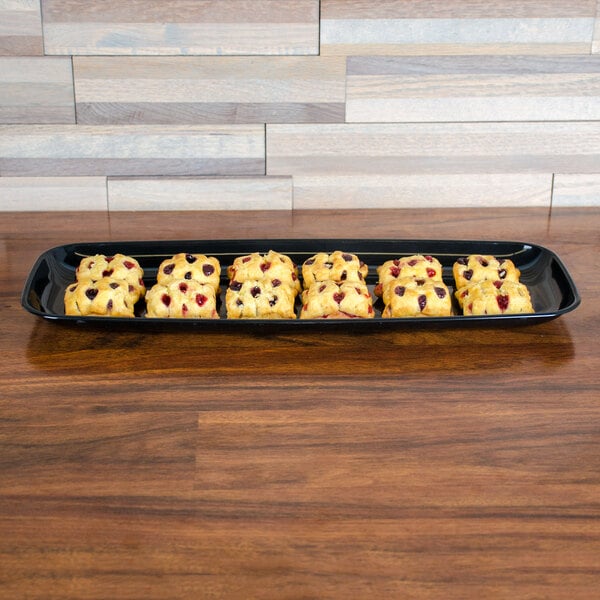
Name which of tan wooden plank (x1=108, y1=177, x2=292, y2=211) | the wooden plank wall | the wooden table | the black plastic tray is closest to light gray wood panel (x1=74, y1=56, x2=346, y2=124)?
the wooden plank wall

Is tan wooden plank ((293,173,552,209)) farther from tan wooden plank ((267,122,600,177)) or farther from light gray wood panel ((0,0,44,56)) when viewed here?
light gray wood panel ((0,0,44,56))

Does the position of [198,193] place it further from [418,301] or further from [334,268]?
[418,301]

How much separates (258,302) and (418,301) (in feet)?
0.76

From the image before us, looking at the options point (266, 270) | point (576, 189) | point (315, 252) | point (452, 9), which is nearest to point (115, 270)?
point (266, 270)

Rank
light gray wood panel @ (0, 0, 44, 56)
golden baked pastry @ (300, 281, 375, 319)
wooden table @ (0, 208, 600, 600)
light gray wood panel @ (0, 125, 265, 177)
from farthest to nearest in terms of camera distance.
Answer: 1. light gray wood panel @ (0, 125, 265, 177)
2. light gray wood panel @ (0, 0, 44, 56)
3. golden baked pastry @ (300, 281, 375, 319)
4. wooden table @ (0, 208, 600, 600)

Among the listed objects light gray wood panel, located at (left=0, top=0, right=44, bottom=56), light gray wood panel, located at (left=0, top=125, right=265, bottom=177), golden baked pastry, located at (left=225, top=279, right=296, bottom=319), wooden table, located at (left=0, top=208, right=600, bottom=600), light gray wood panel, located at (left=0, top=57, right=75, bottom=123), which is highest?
light gray wood panel, located at (left=0, top=0, right=44, bottom=56)

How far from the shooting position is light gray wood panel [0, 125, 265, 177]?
5.25 feet

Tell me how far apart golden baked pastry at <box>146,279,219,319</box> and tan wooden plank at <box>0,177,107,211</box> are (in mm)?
524

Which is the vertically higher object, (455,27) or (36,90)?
(455,27)

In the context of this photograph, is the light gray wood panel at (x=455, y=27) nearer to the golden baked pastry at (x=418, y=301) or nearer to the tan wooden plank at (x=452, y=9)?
the tan wooden plank at (x=452, y=9)

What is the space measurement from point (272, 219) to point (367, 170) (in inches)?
8.6

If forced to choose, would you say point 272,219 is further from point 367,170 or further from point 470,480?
point 470,480

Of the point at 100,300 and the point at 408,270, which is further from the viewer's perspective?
the point at 408,270

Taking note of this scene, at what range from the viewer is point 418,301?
3.86 ft
